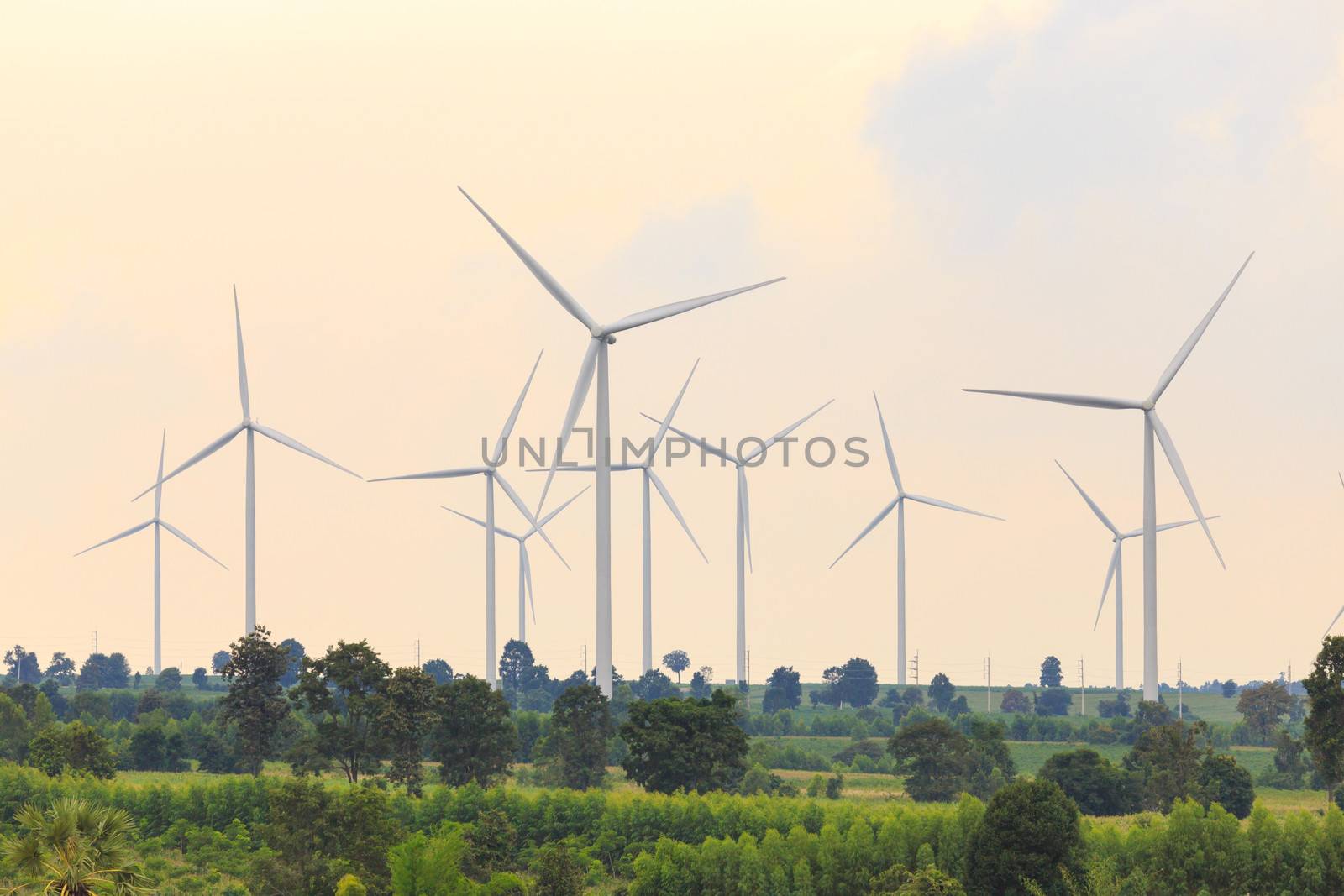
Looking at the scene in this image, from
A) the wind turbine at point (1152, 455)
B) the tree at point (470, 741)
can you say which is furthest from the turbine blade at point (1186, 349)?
the tree at point (470, 741)

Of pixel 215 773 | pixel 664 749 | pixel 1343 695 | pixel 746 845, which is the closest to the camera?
pixel 746 845

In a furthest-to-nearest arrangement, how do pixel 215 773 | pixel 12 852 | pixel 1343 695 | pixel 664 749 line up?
pixel 215 773
pixel 664 749
pixel 1343 695
pixel 12 852

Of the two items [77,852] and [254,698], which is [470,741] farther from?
[77,852]

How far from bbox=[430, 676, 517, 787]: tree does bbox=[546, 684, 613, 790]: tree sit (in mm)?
7386

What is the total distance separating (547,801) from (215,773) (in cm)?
4717

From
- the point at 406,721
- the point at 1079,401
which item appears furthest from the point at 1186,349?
the point at 406,721

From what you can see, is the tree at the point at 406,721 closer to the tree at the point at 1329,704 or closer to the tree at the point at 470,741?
the tree at the point at 470,741

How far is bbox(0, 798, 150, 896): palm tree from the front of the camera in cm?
6278

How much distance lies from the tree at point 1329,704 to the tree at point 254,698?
249 ft

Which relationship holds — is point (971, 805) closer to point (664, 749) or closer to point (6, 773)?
point (664, 749)

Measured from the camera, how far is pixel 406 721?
13338 cm

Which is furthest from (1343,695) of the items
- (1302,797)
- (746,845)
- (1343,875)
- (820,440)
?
(820,440)

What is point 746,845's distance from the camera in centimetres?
10481

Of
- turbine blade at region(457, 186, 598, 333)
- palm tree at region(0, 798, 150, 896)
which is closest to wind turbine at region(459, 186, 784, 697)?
→ turbine blade at region(457, 186, 598, 333)
